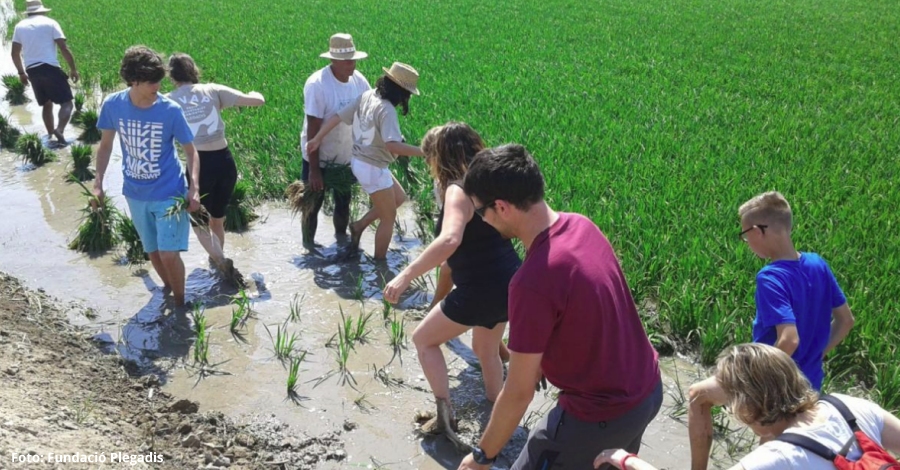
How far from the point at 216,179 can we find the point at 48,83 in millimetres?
5260

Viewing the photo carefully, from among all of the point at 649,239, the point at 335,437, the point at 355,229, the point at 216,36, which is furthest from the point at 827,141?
the point at 216,36

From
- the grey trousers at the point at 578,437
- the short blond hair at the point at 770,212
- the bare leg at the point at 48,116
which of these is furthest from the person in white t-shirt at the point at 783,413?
the bare leg at the point at 48,116

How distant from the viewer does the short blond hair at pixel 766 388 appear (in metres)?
2.30

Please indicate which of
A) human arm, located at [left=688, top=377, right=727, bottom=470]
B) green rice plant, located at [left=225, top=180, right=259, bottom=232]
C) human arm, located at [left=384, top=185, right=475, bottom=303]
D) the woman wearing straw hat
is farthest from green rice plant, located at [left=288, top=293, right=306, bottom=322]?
human arm, located at [left=688, top=377, right=727, bottom=470]

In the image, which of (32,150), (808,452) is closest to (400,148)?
(808,452)

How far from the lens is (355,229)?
6574 mm

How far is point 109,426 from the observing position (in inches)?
156

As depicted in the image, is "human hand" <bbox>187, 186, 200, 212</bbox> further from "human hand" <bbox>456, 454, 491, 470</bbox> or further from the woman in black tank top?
"human hand" <bbox>456, 454, 491, 470</bbox>

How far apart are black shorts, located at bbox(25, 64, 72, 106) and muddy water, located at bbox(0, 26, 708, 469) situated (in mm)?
2663

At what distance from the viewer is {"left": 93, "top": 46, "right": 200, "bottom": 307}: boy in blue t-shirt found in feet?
16.6

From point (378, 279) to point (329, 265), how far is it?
1.64ft

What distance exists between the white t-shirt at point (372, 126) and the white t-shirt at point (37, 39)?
5708 mm

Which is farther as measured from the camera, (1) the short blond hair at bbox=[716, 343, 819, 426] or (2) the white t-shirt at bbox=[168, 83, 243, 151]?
(2) the white t-shirt at bbox=[168, 83, 243, 151]

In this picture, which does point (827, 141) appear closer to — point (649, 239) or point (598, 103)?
point (598, 103)
